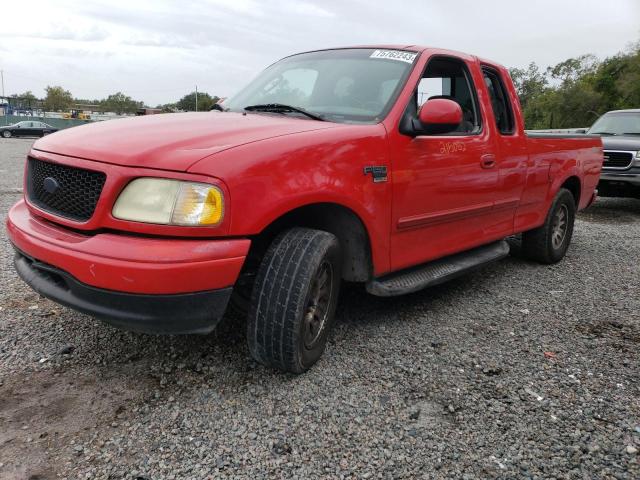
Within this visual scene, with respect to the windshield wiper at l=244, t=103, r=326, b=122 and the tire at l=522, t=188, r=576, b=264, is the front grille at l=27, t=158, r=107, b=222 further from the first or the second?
the tire at l=522, t=188, r=576, b=264

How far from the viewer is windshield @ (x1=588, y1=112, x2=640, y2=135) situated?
9.41 m

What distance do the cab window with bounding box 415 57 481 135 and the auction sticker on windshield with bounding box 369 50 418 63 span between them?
0.22 m

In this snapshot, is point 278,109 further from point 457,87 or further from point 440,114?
point 457,87

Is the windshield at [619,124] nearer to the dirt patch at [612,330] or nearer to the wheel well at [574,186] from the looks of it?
the wheel well at [574,186]

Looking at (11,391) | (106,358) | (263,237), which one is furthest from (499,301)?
(11,391)

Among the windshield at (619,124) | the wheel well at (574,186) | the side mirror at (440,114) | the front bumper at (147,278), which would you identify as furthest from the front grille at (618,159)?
the front bumper at (147,278)

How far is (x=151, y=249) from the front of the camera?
6.88ft

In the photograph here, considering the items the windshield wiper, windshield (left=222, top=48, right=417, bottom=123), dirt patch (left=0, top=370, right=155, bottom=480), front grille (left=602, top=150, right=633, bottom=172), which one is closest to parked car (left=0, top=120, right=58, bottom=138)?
front grille (left=602, top=150, right=633, bottom=172)

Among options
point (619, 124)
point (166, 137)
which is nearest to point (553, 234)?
point (166, 137)

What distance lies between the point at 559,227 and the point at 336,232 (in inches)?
129

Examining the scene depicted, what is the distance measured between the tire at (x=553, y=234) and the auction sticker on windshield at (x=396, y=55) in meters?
2.36

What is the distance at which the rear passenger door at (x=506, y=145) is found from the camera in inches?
156

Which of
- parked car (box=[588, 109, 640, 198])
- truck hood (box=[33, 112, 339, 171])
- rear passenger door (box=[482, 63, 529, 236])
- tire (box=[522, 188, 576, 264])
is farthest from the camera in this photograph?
parked car (box=[588, 109, 640, 198])

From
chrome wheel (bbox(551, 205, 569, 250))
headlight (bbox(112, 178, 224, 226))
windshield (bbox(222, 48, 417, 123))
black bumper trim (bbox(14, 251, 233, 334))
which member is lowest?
chrome wheel (bbox(551, 205, 569, 250))
